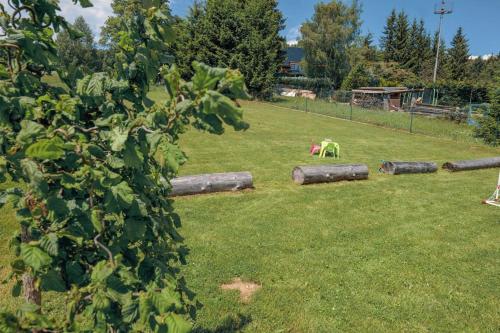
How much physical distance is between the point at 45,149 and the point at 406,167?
13.4 metres

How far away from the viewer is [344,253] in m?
6.89

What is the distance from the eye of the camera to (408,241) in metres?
7.64

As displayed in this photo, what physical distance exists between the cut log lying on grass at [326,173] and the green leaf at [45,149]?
9.65 m

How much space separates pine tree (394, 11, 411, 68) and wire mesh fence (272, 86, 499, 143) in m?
27.2

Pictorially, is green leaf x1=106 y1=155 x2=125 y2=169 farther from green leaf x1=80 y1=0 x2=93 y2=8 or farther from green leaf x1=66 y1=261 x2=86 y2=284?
green leaf x1=80 y1=0 x2=93 y2=8

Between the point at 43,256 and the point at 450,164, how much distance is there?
15.5 m

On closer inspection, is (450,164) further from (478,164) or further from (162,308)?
(162,308)

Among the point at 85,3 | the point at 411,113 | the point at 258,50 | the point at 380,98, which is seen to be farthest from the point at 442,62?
the point at 85,3

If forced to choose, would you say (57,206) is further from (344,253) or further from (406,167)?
(406,167)

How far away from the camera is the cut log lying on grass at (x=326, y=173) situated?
10961 millimetres

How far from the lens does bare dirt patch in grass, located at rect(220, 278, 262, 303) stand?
17.7ft

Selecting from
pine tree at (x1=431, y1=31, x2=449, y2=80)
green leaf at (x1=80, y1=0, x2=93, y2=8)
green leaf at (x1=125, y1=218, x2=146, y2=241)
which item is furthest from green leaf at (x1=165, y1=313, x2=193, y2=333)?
pine tree at (x1=431, y1=31, x2=449, y2=80)

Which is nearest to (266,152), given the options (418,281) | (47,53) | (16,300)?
(418,281)

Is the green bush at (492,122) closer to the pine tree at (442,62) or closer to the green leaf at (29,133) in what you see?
the green leaf at (29,133)
